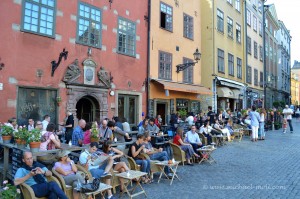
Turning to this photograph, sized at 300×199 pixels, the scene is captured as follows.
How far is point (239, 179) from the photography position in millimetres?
7004

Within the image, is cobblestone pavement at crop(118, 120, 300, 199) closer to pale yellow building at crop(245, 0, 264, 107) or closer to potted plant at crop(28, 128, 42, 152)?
potted plant at crop(28, 128, 42, 152)

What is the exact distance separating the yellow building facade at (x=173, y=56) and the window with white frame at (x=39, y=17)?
5874 millimetres

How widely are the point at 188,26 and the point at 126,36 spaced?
603 centimetres

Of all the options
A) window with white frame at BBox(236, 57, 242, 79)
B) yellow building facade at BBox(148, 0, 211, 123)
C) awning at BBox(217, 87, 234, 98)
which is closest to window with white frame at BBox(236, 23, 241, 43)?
window with white frame at BBox(236, 57, 242, 79)

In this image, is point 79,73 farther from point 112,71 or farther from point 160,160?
point 160,160

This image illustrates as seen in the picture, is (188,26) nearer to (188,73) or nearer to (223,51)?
(188,73)

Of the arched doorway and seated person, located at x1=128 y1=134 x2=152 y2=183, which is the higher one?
the arched doorway

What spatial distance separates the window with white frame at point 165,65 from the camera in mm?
15883

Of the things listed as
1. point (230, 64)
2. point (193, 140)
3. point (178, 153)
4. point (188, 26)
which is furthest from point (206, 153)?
point (230, 64)

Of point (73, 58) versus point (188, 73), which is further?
point (188, 73)

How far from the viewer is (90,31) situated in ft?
40.1

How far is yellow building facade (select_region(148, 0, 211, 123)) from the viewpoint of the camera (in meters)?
15.4

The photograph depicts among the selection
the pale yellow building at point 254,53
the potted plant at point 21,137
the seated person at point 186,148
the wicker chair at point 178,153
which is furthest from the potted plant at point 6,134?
the pale yellow building at point 254,53

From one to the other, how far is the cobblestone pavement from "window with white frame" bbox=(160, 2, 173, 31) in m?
9.04
